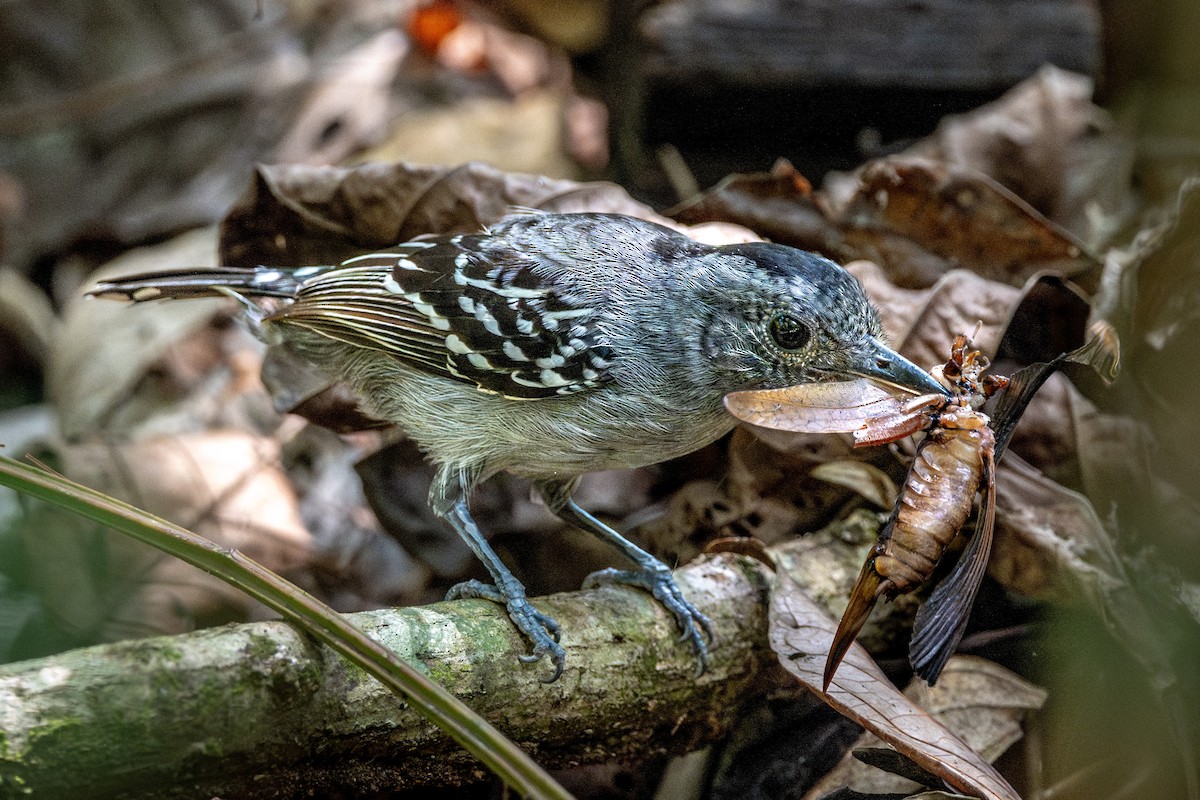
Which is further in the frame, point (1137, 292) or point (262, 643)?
point (1137, 292)

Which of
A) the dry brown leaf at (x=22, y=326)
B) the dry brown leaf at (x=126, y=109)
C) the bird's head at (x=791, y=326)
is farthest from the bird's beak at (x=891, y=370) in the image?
the dry brown leaf at (x=126, y=109)

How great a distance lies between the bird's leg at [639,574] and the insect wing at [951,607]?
663 mm

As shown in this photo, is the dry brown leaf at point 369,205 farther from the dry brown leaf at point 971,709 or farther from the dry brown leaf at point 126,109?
the dry brown leaf at point 126,109

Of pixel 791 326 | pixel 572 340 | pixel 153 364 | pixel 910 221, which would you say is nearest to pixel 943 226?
pixel 910 221

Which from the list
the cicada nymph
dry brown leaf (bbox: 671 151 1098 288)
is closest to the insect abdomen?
the cicada nymph

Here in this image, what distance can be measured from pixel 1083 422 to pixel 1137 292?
2.00 feet

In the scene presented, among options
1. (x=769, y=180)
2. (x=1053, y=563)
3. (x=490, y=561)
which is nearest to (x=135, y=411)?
(x=490, y=561)

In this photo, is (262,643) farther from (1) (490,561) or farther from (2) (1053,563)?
(2) (1053,563)

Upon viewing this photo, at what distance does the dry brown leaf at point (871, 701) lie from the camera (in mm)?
2773

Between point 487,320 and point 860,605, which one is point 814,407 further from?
point 487,320

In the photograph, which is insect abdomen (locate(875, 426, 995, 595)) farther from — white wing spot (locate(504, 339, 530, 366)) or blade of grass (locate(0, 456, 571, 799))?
white wing spot (locate(504, 339, 530, 366))

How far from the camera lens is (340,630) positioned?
92.9 inches

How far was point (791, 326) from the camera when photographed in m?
3.29

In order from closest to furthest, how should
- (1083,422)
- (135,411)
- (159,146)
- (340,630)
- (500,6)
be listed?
(340,630)
(1083,422)
(135,411)
(159,146)
(500,6)
